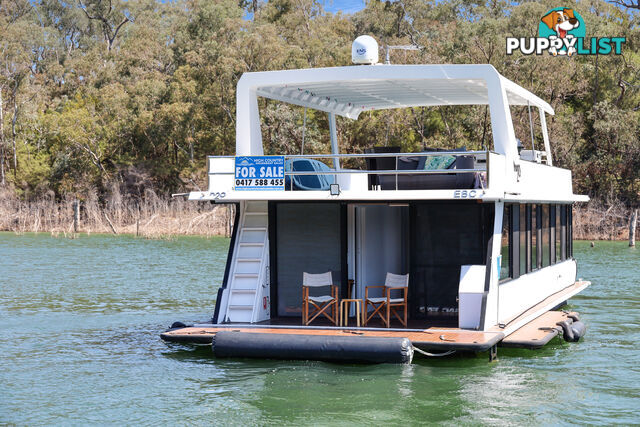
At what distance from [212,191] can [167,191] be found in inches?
1646

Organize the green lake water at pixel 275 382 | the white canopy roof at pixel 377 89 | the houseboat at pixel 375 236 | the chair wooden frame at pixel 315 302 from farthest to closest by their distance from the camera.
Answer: the chair wooden frame at pixel 315 302, the white canopy roof at pixel 377 89, the houseboat at pixel 375 236, the green lake water at pixel 275 382

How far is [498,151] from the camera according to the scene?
39.2ft

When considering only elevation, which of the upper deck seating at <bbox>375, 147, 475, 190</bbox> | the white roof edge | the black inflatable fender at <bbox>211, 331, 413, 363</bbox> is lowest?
the black inflatable fender at <bbox>211, 331, 413, 363</bbox>

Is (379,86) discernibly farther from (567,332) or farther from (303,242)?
(567,332)

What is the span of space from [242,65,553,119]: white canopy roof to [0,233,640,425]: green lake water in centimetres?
376

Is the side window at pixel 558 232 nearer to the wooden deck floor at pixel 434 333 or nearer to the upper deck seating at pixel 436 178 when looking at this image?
the wooden deck floor at pixel 434 333

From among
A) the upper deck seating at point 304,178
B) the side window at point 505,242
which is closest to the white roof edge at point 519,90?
the side window at point 505,242

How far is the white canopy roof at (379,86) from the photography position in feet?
39.3

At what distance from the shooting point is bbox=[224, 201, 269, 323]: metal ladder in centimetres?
1252

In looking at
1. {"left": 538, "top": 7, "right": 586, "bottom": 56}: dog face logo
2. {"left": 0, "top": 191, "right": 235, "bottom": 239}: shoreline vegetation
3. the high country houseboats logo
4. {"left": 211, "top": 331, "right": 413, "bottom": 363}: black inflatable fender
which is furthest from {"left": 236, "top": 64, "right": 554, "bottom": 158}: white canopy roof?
{"left": 538, "top": 7, "right": 586, "bottom": 56}: dog face logo

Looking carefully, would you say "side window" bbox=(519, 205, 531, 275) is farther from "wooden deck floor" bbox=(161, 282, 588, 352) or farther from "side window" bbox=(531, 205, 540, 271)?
"wooden deck floor" bbox=(161, 282, 588, 352)

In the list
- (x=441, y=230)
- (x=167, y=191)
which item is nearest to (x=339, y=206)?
(x=441, y=230)

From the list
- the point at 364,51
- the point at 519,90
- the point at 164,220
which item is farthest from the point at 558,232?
the point at 164,220

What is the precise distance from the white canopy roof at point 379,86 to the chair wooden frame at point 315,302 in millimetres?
2667
